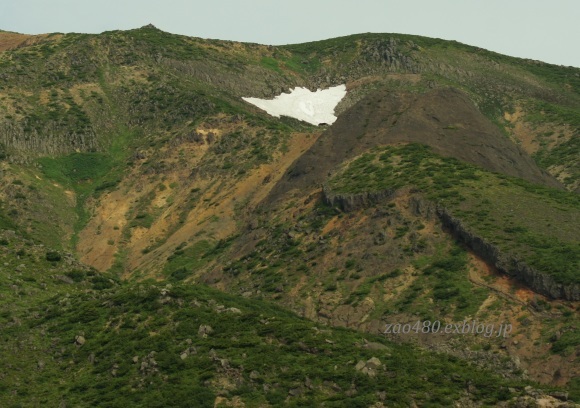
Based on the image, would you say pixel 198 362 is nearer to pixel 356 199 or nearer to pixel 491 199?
pixel 491 199

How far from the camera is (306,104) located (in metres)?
142

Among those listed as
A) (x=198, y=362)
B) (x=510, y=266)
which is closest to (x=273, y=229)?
(x=510, y=266)

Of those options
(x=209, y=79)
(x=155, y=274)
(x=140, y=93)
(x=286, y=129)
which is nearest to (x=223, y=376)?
(x=155, y=274)

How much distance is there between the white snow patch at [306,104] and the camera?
136 m

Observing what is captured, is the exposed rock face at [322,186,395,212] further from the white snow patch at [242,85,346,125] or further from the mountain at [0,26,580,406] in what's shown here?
the white snow patch at [242,85,346,125]

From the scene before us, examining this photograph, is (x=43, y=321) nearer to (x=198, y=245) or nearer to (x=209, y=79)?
(x=198, y=245)

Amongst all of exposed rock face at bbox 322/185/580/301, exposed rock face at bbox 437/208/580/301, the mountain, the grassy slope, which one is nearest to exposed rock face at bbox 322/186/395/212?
exposed rock face at bbox 322/185/580/301

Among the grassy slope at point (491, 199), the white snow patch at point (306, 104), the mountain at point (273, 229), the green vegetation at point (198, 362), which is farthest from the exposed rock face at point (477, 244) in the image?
the white snow patch at point (306, 104)

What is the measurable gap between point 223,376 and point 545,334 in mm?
23460

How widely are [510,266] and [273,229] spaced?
86.9 ft

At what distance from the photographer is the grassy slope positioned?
194 ft

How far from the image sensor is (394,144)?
85.3 metres

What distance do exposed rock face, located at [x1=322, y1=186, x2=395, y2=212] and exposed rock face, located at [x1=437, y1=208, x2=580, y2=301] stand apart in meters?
6.42

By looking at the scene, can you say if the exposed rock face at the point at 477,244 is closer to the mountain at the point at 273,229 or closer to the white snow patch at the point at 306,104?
the mountain at the point at 273,229
